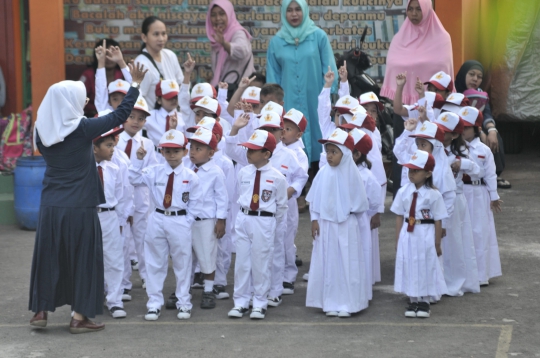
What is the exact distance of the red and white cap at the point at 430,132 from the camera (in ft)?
19.8

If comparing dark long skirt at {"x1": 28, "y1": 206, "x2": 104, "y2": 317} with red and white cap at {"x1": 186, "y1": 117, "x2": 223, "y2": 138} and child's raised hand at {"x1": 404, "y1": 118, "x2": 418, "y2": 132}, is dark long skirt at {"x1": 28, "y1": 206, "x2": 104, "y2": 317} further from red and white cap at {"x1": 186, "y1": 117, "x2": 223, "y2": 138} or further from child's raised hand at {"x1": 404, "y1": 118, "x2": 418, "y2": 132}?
child's raised hand at {"x1": 404, "y1": 118, "x2": 418, "y2": 132}

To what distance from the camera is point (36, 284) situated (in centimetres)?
527

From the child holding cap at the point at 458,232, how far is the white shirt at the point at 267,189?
1.40m

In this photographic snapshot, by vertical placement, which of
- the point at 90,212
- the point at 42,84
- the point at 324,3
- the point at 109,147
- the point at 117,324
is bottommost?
the point at 117,324

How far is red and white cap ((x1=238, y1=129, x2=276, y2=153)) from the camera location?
5.79 m

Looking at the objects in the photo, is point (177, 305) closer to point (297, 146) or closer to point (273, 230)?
point (273, 230)

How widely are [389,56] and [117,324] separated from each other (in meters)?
4.45

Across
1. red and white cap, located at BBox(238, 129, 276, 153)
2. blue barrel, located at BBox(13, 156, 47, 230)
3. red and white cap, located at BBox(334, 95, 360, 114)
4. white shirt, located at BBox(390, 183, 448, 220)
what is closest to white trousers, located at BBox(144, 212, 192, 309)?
red and white cap, located at BBox(238, 129, 276, 153)

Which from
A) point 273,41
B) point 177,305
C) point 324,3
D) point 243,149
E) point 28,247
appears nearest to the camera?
point 177,305

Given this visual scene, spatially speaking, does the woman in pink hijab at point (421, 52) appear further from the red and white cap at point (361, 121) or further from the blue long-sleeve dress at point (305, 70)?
the red and white cap at point (361, 121)

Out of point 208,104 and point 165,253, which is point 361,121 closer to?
point 208,104

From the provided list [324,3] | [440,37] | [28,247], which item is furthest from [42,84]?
[440,37]

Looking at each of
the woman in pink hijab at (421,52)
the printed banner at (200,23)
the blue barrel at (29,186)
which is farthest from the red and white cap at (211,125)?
the printed banner at (200,23)

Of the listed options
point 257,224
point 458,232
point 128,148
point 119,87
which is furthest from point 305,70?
point 257,224
